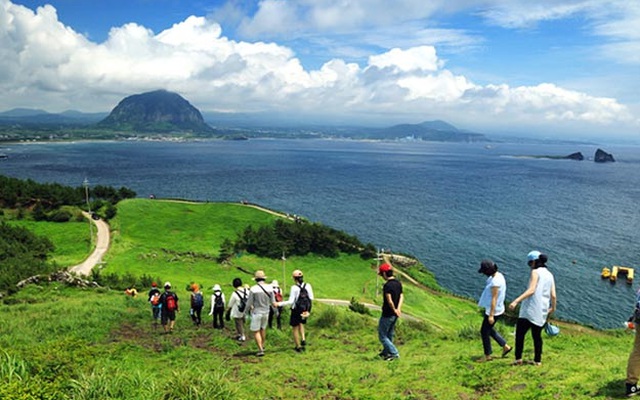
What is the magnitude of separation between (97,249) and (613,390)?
1915 inches

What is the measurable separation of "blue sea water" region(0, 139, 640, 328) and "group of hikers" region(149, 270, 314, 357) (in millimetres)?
41533

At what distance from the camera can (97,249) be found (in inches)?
1833

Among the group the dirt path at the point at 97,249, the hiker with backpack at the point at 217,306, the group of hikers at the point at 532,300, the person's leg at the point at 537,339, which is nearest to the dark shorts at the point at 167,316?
the hiker with backpack at the point at 217,306

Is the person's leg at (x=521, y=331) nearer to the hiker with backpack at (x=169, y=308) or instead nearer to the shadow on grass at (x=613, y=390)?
the shadow on grass at (x=613, y=390)

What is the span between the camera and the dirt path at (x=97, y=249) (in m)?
39.5

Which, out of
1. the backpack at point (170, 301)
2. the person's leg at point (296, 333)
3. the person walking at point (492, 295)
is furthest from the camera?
the backpack at point (170, 301)

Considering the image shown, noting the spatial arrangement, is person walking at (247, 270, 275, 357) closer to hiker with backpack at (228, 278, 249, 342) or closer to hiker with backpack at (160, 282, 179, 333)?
hiker with backpack at (228, 278, 249, 342)

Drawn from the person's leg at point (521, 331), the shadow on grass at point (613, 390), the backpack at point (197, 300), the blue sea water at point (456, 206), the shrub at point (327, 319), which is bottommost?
the blue sea water at point (456, 206)

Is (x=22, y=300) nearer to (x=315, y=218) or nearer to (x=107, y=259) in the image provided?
(x=107, y=259)

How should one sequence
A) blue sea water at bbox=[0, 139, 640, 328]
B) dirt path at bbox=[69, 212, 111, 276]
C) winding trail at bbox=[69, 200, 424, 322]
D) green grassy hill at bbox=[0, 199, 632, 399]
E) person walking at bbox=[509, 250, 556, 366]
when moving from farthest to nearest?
blue sea water at bbox=[0, 139, 640, 328]
dirt path at bbox=[69, 212, 111, 276]
winding trail at bbox=[69, 200, 424, 322]
person walking at bbox=[509, 250, 556, 366]
green grassy hill at bbox=[0, 199, 632, 399]

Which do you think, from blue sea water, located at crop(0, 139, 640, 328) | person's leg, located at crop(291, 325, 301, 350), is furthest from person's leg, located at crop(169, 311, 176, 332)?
blue sea water, located at crop(0, 139, 640, 328)

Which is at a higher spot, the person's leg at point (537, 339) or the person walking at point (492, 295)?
the person walking at point (492, 295)

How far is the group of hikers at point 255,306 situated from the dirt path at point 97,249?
21748 millimetres

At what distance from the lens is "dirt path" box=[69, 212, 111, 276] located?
Answer: 39.5m
